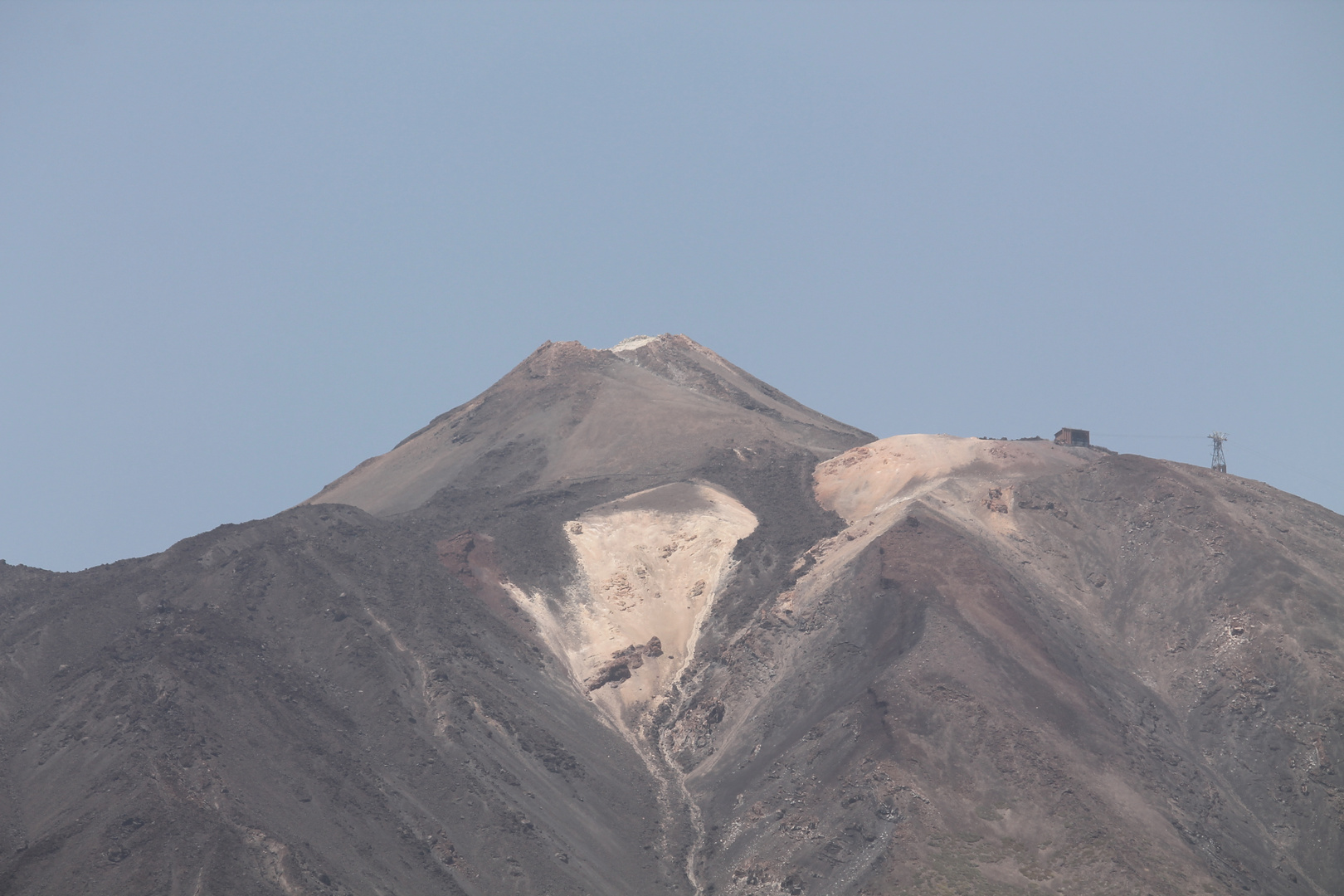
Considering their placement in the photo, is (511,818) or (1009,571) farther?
(1009,571)

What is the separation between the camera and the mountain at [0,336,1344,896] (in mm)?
51156

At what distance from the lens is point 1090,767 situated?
5697 cm

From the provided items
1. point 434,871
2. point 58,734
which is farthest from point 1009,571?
point 58,734

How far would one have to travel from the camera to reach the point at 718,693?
6994cm

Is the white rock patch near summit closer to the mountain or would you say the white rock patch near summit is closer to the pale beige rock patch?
the pale beige rock patch

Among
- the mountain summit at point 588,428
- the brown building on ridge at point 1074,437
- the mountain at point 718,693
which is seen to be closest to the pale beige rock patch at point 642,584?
the mountain at point 718,693

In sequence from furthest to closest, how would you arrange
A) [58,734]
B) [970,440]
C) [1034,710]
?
[970,440] < [1034,710] < [58,734]

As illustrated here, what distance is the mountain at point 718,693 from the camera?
168 ft

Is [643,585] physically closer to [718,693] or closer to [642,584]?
[642,584]

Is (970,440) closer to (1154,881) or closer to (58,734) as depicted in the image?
(1154,881)

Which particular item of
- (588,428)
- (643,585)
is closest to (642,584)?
(643,585)

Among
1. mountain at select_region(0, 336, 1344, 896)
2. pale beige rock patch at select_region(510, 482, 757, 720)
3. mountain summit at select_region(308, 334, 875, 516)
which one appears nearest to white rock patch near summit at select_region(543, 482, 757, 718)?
pale beige rock patch at select_region(510, 482, 757, 720)

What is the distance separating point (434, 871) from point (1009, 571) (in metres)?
38.5

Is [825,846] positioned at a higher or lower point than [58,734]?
lower
